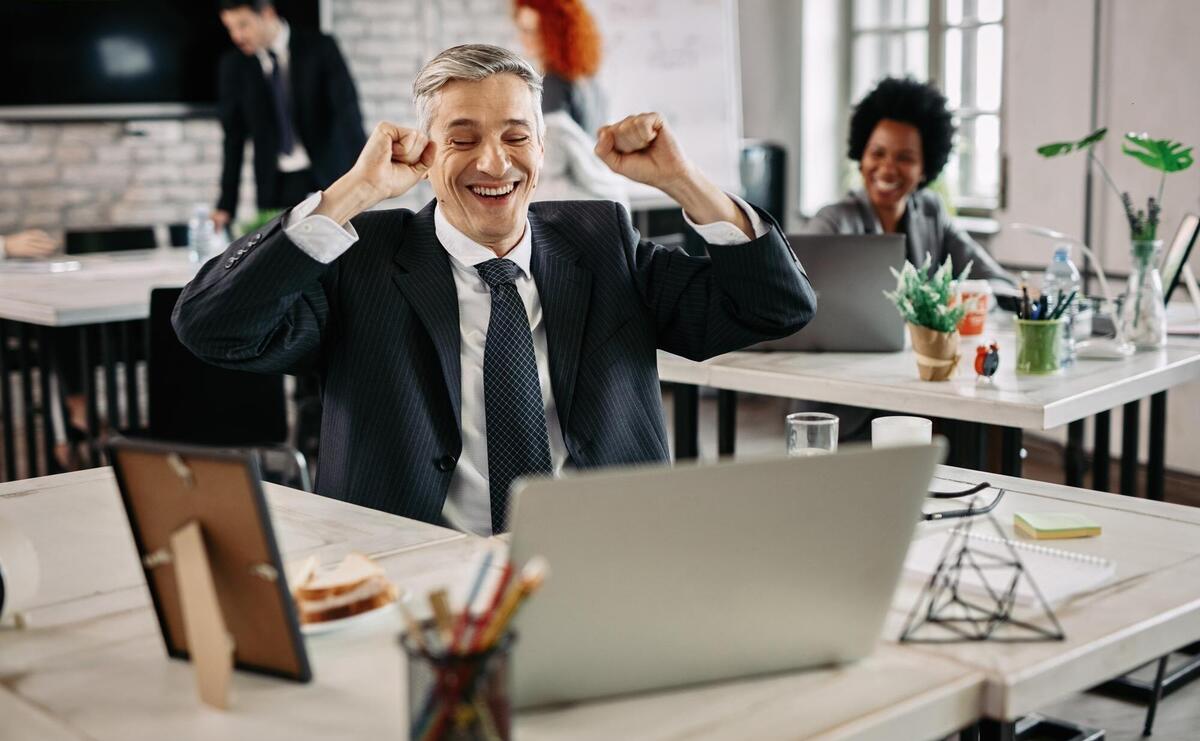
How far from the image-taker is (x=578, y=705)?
1.08 meters

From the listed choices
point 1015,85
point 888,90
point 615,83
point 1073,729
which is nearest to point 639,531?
point 1073,729

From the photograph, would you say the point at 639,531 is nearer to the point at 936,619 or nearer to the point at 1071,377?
the point at 936,619

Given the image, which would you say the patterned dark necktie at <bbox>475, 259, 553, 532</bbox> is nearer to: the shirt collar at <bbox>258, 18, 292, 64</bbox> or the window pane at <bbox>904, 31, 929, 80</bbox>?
the shirt collar at <bbox>258, 18, 292, 64</bbox>

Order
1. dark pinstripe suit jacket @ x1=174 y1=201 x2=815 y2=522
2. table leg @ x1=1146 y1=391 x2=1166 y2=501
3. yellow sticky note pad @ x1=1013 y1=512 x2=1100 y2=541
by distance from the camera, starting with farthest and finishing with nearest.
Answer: table leg @ x1=1146 y1=391 x2=1166 y2=501 < dark pinstripe suit jacket @ x1=174 y1=201 x2=815 y2=522 < yellow sticky note pad @ x1=1013 y1=512 x2=1100 y2=541

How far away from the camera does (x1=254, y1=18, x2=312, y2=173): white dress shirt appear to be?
530 cm

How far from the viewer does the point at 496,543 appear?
1.55 meters

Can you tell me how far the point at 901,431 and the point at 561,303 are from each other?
1.77 feet

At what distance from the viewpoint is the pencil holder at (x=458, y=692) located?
2.98 feet

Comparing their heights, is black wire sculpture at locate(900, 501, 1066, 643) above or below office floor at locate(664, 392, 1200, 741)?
above

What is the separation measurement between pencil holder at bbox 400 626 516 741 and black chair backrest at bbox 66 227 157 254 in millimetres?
4350

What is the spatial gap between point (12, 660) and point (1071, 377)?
201cm

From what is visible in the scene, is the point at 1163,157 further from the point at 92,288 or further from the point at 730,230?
the point at 92,288

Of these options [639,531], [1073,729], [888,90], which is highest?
[888,90]

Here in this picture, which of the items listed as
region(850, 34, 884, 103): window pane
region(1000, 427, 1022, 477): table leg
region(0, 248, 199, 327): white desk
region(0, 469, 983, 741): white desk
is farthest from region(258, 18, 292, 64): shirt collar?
region(0, 469, 983, 741): white desk
